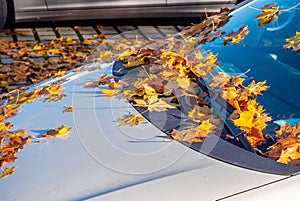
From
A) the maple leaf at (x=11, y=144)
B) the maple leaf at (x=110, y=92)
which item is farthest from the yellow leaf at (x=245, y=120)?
the maple leaf at (x=11, y=144)

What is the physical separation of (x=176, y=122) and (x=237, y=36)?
80 cm

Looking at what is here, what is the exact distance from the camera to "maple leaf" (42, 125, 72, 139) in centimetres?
188

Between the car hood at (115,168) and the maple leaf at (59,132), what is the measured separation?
0.03 meters

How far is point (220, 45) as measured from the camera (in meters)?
2.40

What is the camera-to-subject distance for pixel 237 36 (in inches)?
95.1

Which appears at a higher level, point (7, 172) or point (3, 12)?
point (7, 172)

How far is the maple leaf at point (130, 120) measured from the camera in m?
1.89

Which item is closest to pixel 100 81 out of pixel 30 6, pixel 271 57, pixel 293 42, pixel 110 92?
pixel 110 92

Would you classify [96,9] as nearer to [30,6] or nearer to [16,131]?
[30,6]

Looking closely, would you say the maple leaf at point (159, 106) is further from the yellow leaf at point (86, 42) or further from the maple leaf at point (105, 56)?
the yellow leaf at point (86, 42)

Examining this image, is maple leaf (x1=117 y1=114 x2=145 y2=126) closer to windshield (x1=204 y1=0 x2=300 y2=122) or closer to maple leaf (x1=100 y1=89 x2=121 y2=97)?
maple leaf (x1=100 y1=89 x2=121 y2=97)

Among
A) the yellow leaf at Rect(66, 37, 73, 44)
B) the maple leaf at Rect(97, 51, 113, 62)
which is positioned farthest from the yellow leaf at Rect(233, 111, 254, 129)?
the yellow leaf at Rect(66, 37, 73, 44)

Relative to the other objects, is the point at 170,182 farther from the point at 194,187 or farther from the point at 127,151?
the point at 127,151

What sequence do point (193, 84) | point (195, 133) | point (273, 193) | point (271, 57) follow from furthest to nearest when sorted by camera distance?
point (271, 57) → point (193, 84) → point (195, 133) → point (273, 193)
